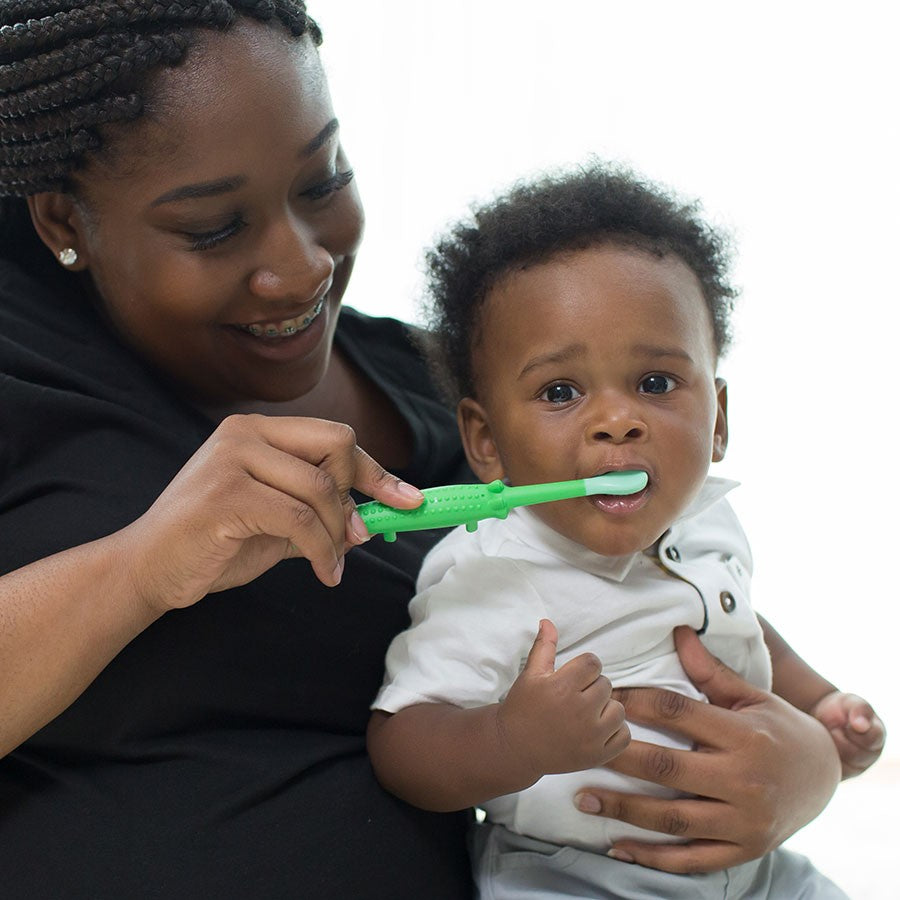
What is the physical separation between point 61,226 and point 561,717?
2.38 feet

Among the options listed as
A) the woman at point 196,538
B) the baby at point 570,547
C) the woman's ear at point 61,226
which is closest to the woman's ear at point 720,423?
the baby at point 570,547

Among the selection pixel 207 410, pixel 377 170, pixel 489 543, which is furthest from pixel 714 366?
pixel 377 170

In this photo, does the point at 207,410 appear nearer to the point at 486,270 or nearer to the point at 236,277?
the point at 236,277

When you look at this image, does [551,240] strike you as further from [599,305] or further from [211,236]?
[211,236]

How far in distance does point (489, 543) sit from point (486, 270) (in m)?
0.29

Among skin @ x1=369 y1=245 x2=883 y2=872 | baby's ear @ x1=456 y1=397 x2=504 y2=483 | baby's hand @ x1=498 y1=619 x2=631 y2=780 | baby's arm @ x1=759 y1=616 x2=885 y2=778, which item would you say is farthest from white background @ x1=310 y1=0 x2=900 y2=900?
baby's hand @ x1=498 y1=619 x2=631 y2=780

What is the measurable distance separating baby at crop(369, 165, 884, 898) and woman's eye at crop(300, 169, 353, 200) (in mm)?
157

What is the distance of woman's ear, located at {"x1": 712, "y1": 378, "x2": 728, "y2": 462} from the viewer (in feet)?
4.28

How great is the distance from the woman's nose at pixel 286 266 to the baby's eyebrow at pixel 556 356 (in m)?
0.24

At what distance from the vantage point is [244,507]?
974 mm

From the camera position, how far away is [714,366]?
4.25 ft

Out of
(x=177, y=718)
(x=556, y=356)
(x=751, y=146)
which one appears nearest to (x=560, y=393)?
(x=556, y=356)

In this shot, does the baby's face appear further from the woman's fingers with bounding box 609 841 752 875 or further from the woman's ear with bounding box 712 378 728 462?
the woman's fingers with bounding box 609 841 752 875

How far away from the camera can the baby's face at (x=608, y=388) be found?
1.16 metres
